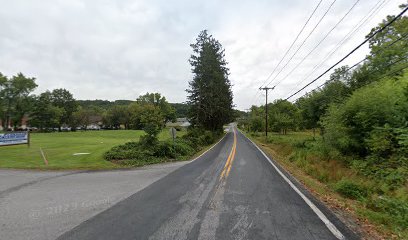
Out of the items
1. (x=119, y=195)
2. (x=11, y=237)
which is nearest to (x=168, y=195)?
(x=119, y=195)

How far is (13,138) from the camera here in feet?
69.6

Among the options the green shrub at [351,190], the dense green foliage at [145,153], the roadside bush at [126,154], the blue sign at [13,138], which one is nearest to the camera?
the green shrub at [351,190]

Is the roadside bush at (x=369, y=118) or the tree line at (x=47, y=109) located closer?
the roadside bush at (x=369, y=118)

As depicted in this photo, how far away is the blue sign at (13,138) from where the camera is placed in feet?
66.9

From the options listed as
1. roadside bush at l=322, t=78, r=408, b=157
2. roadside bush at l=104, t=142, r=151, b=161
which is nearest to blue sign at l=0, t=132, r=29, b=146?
roadside bush at l=104, t=142, r=151, b=161

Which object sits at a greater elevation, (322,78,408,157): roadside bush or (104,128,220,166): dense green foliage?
(322,78,408,157): roadside bush

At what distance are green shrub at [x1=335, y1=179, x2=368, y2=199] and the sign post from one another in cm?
2463

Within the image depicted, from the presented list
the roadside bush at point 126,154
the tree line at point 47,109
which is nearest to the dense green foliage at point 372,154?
the roadside bush at point 126,154

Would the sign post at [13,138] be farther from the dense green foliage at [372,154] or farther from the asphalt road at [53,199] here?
the dense green foliage at [372,154]

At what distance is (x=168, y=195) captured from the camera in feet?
24.9

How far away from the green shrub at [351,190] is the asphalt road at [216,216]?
53.8 inches

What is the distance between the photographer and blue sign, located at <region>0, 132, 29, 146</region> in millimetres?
20406

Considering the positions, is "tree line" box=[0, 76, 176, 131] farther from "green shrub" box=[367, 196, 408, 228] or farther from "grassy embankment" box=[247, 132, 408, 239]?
"green shrub" box=[367, 196, 408, 228]

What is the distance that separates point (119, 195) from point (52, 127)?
87376mm
